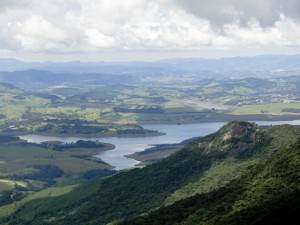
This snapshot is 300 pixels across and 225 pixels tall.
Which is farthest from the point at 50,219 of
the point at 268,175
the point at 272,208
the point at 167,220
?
the point at 272,208

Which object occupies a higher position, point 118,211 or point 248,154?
point 248,154

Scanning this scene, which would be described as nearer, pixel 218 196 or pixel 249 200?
pixel 249 200

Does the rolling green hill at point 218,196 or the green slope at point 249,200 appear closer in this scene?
the green slope at point 249,200

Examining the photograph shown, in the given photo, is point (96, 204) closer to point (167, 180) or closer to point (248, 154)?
point (167, 180)

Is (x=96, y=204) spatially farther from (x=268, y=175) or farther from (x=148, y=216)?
(x=268, y=175)

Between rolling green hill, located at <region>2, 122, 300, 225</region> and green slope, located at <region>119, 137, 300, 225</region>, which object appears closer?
green slope, located at <region>119, 137, 300, 225</region>

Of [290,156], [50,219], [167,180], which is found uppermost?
[290,156]

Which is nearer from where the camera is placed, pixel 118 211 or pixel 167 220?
pixel 167 220

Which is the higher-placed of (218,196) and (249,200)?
(249,200)

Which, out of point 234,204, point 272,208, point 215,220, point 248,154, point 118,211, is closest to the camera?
point 272,208

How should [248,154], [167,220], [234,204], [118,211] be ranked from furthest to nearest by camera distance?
[248,154] → [118,211] → [167,220] → [234,204]
